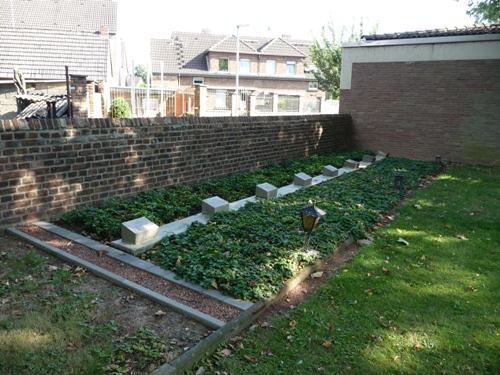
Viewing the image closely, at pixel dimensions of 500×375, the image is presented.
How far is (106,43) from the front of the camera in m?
23.0

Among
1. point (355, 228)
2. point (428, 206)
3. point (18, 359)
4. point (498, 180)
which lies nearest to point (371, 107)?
point (498, 180)

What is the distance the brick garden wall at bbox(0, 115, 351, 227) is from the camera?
521cm

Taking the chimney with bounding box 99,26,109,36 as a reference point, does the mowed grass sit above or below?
below

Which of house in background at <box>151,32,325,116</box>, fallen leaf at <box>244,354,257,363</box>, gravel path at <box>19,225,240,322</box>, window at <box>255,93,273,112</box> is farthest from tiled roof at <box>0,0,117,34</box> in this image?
fallen leaf at <box>244,354,257,363</box>

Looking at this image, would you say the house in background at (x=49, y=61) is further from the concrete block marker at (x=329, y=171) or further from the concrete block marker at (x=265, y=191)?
the concrete block marker at (x=265, y=191)

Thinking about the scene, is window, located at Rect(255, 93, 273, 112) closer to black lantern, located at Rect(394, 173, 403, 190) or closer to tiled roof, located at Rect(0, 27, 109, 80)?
tiled roof, located at Rect(0, 27, 109, 80)

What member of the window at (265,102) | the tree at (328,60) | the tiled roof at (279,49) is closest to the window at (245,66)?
the tiled roof at (279,49)

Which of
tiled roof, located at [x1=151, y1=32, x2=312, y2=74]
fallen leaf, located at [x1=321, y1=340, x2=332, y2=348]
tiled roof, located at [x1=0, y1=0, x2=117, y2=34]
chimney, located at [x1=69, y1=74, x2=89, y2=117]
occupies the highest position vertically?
tiled roof, located at [x1=0, y1=0, x2=117, y2=34]

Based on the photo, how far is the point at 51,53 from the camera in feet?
69.7

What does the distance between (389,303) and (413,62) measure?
11511mm

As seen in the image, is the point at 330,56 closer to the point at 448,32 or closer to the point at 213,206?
the point at 448,32

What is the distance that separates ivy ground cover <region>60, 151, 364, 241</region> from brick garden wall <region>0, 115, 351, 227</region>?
231 millimetres

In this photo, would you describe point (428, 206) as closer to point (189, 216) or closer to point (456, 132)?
point (189, 216)

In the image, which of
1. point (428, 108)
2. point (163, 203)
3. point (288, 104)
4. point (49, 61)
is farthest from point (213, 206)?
point (288, 104)
